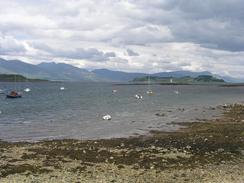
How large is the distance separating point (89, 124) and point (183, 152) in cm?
2927

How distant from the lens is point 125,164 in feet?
91.0

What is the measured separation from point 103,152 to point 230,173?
432 inches

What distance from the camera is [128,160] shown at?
29.0 metres

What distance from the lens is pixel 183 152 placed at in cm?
3195

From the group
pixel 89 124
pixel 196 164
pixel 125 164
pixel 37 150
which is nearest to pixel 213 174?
pixel 196 164

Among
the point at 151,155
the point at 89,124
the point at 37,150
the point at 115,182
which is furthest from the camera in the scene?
the point at 89,124

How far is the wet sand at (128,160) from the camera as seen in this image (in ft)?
79.2

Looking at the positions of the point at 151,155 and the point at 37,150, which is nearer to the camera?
the point at 151,155

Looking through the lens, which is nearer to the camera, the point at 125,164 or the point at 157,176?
the point at 157,176

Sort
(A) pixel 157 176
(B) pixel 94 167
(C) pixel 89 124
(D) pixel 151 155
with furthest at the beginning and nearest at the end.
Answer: (C) pixel 89 124 → (D) pixel 151 155 → (B) pixel 94 167 → (A) pixel 157 176

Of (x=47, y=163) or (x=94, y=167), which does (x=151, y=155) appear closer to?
(x=94, y=167)

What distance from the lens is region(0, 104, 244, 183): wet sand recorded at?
24141mm

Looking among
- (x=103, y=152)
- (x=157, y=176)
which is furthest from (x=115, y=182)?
(x=103, y=152)

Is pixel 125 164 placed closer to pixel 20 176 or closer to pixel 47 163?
pixel 47 163
